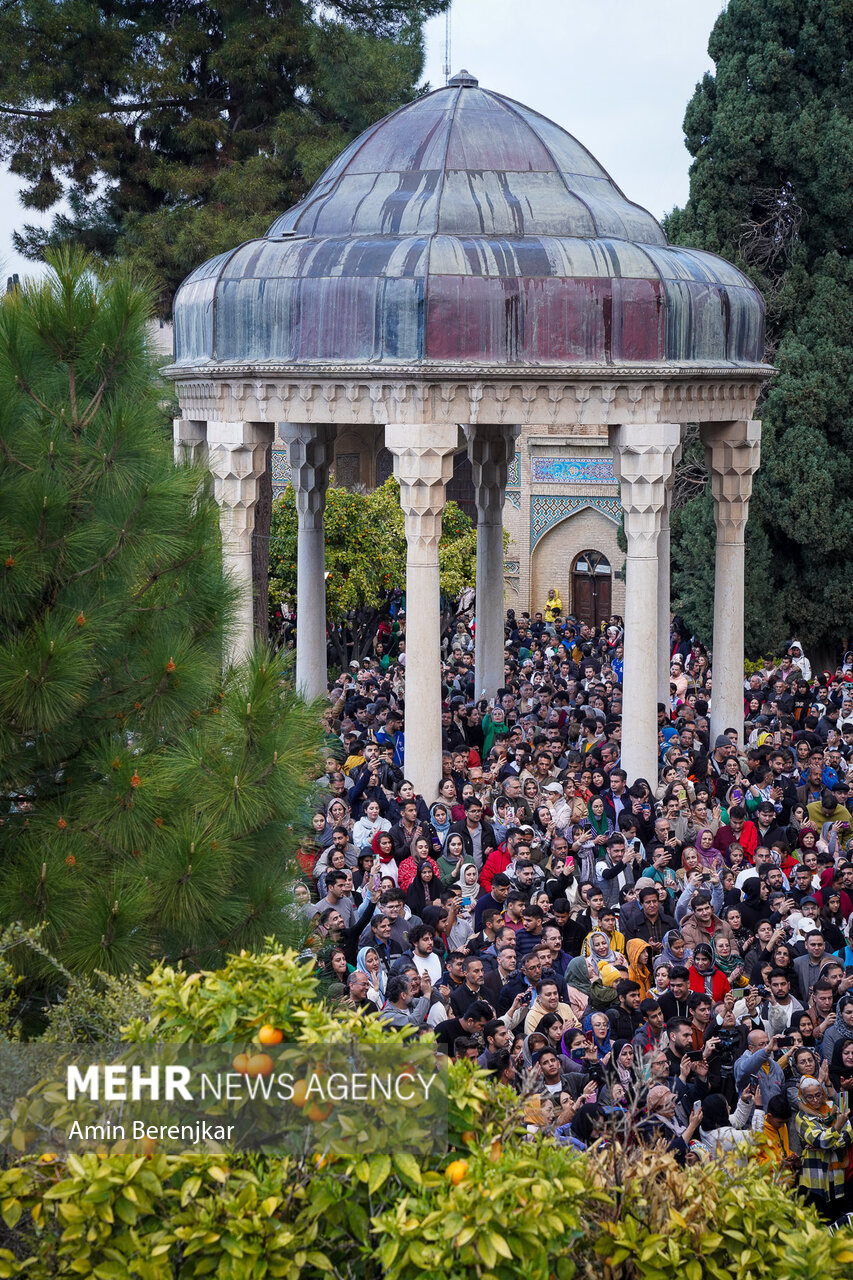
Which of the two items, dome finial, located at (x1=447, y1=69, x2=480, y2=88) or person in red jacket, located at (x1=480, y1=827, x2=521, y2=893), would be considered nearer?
person in red jacket, located at (x1=480, y1=827, x2=521, y2=893)

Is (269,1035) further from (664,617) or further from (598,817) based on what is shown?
(664,617)

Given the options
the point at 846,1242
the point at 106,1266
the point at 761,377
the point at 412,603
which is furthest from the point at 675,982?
the point at 761,377

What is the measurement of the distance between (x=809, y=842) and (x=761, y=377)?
5764 mm

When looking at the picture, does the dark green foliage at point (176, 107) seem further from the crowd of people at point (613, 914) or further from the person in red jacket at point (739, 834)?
the person in red jacket at point (739, 834)

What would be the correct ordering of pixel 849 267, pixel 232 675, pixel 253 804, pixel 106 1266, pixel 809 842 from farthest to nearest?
pixel 849 267 → pixel 809 842 → pixel 232 675 → pixel 253 804 → pixel 106 1266

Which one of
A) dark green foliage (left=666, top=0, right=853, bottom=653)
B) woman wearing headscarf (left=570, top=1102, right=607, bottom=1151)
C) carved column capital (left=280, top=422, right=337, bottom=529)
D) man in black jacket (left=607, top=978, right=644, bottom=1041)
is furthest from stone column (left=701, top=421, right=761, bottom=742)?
woman wearing headscarf (left=570, top=1102, right=607, bottom=1151)

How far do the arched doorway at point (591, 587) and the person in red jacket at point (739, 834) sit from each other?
20770 millimetres

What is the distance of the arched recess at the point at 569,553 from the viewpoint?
107 ft

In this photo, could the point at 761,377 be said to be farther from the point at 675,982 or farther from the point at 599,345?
the point at 675,982

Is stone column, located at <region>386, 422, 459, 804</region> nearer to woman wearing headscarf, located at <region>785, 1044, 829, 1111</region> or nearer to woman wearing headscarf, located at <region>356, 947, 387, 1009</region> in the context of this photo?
woman wearing headscarf, located at <region>356, 947, 387, 1009</region>

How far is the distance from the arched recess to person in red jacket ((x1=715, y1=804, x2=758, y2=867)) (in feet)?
65.8

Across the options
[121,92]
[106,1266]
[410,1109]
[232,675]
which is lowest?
[106,1266]

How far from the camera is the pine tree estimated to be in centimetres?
564

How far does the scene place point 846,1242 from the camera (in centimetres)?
415
